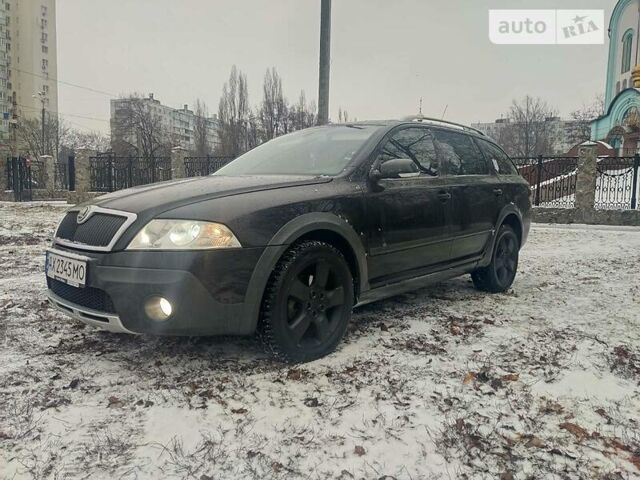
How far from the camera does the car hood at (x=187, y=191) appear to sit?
9.19 feet

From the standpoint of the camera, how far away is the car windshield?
361 centimetres

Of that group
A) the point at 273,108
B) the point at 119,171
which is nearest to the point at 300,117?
the point at 273,108

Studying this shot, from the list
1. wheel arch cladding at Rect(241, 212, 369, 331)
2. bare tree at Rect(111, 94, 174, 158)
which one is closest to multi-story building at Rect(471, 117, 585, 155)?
bare tree at Rect(111, 94, 174, 158)

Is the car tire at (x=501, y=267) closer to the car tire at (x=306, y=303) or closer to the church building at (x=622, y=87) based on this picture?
the car tire at (x=306, y=303)

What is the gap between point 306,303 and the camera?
3051mm

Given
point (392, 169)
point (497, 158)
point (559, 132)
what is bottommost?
point (392, 169)

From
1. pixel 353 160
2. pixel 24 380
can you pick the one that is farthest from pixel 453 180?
pixel 24 380

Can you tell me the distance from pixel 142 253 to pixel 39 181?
23.1 meters

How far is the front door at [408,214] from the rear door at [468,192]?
0.14 meters

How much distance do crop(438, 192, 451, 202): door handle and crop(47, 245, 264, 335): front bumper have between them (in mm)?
1907

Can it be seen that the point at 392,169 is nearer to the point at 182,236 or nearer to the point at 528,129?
the point at 182,236

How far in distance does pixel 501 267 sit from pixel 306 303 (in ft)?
9.52

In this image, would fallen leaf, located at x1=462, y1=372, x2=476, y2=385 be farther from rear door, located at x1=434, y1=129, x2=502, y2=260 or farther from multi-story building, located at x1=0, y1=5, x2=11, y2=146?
multi-story building, located at x1=0, y1=5, x2=11, y2=146

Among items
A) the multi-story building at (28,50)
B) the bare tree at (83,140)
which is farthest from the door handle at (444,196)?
the multi-story building at (28,50)
